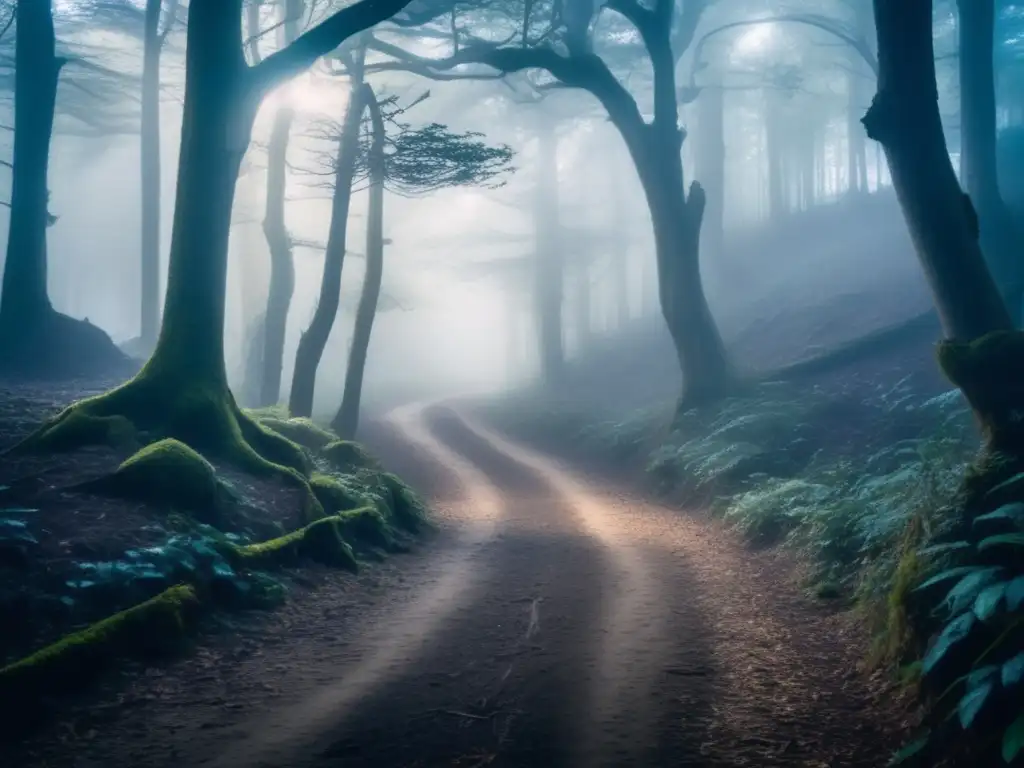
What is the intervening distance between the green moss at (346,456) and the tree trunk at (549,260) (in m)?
20.9

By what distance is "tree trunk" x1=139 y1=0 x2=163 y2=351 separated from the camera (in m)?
23.7

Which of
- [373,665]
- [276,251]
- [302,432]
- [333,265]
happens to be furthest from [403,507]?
[276,251]

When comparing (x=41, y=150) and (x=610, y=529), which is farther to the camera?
(x=41, y=150)

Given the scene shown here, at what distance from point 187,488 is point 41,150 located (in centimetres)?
1239

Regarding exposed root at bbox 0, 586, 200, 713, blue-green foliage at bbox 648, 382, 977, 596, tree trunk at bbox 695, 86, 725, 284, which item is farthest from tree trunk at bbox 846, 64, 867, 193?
exposed root at bbox 0, 586, 200, 713

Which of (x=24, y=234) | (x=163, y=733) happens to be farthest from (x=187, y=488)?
(x=24, y=234)

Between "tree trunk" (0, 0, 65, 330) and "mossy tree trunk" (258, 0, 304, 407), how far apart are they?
608 centimetres

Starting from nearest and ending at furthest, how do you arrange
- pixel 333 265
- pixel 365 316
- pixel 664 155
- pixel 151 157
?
pixel 664 155 → pixel 333 265 → pixel 365 316 → pixel 151 157

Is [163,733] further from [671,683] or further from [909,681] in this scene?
[909,681]

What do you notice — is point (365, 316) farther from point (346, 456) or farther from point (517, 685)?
point (517, 685)

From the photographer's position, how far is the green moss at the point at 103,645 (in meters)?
5.44

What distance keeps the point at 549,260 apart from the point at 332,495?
26358 millimetres

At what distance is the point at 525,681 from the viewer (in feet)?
21.4

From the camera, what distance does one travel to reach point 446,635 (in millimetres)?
7789
